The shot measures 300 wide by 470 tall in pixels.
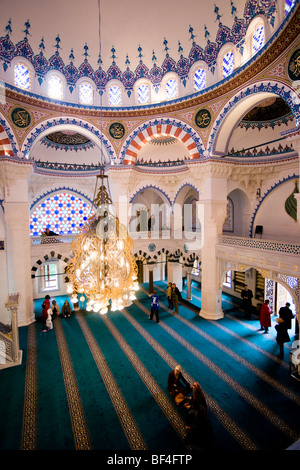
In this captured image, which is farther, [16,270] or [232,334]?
[16,270]

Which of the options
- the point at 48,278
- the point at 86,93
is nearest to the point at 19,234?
the point at 48,278

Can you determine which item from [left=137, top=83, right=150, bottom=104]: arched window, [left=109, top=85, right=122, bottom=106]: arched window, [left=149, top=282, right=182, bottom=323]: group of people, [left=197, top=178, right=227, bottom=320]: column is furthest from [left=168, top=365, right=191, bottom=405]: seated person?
[left=109, top=85, right=122, bottom=106]: arched window

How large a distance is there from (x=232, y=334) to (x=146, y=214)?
23.8 ft

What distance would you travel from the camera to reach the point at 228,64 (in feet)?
21.3

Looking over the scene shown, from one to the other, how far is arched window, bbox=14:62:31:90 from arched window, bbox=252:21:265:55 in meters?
6.04

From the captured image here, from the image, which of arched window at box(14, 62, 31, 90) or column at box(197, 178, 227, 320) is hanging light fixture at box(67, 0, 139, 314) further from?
arched window at box(14, 62, 31, 90)

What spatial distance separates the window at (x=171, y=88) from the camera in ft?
25.0

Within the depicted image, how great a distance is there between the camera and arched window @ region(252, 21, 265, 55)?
549cm

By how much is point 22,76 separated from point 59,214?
5.08 meters

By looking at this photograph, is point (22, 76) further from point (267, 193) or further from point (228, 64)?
point (267, 193)

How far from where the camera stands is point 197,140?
7398 millimetres

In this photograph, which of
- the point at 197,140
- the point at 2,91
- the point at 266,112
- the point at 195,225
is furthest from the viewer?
the point at 195,225

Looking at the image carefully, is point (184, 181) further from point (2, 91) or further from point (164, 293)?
point (2, 91)
